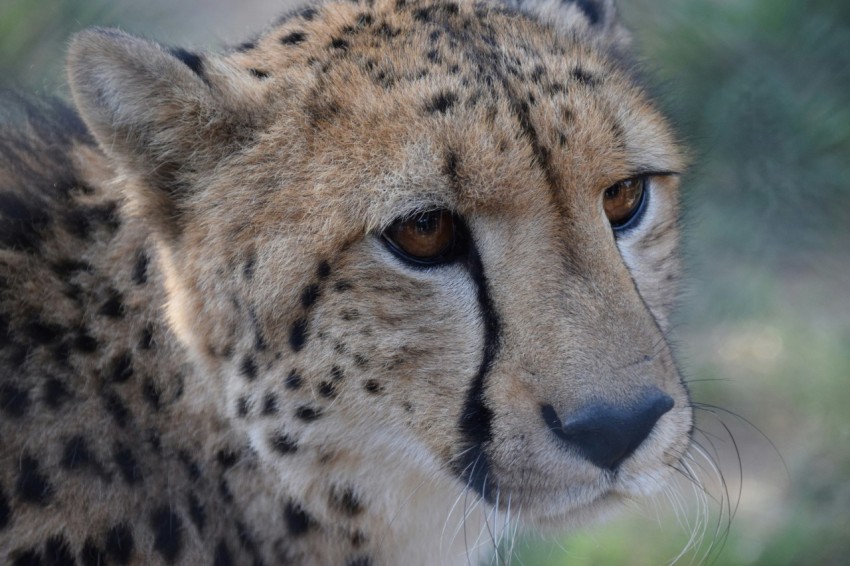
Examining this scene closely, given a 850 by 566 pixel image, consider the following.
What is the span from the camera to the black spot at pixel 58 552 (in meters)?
1.38

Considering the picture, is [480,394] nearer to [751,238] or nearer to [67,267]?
[67,267]

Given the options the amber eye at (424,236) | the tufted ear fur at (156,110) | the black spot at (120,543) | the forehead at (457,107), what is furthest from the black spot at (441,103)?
the black spot at (120,543)

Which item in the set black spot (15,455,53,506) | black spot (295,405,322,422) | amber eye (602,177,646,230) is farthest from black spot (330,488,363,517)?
amber eye (602,177,646,230)

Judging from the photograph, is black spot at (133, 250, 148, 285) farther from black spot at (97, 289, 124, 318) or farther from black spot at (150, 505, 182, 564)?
black spot at (150, 505, 182, 564)

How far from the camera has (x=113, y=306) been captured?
145cm

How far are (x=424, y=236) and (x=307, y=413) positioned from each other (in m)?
0.27

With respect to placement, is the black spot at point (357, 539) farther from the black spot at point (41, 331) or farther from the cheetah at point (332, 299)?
the black spot at point (41, 331)

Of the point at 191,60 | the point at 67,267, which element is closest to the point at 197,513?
the point at 67,267

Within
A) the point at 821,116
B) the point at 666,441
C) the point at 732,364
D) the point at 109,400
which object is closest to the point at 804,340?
the point at 732,364

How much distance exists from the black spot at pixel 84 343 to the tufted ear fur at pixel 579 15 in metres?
0.80

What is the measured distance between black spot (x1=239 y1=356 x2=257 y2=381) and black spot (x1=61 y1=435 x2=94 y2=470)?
0.78ft

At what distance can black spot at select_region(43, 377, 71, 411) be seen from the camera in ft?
4.62

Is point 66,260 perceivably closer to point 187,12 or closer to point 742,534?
point 187,12

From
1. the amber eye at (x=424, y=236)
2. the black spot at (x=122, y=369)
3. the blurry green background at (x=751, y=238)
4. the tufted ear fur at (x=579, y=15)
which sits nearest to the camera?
the amber eye at (x=424, y=236)
